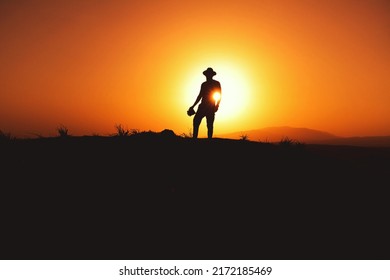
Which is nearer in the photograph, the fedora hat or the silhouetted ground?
the silhouetted ground

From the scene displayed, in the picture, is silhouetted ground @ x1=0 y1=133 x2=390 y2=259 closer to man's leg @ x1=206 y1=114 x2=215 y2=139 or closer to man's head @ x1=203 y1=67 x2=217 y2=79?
man's leg @ x1=206 y1=114 x2=215 y2=139

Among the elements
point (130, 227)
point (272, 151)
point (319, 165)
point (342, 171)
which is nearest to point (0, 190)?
point (130, 227)

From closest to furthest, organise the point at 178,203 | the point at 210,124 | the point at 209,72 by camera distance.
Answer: the point at 178,203
the point at 209,72
the point at 210,124

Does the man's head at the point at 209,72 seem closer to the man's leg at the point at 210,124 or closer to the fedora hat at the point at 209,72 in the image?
the fedora hat at the point at 209,72

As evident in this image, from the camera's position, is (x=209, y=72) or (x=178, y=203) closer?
(x=178, y=203)

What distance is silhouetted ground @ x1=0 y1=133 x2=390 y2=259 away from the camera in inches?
225

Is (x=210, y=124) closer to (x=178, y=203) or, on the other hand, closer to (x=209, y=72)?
(x=209, y=72)

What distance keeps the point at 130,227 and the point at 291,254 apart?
269cm

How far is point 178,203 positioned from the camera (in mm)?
6809

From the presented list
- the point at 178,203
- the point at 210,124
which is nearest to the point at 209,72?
the point at 210,124

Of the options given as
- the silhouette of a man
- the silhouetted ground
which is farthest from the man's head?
the silhouetted ground

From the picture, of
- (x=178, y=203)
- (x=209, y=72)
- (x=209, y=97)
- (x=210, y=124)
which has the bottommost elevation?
(x=178, y=203)

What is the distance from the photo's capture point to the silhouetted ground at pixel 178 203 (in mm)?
5727

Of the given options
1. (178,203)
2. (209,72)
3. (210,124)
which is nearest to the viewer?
(178,203)
